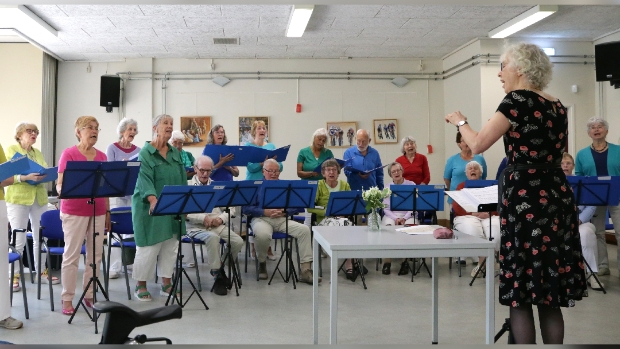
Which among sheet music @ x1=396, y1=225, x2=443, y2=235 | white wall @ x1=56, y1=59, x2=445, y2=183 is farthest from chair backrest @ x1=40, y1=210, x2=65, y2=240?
white wall @ x1=56, y1=59, x2=445, y2=183

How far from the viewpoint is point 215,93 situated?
11117 mm

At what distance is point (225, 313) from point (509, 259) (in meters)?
2.82

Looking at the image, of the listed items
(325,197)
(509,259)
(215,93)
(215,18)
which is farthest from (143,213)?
(215,93)

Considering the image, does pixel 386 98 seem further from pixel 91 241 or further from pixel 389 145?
pixel 91 241

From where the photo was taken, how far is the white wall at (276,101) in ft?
36.2

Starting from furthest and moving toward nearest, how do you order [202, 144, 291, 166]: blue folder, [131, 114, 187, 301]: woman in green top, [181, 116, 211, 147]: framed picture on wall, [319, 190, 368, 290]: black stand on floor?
[181, 116, 211, 147]: framed picture on wall
[202, 144, 291, 166]: blue folder
[319, 190, 368, 290]: black stand on floor
[131, 114, 187, 301]: woman in green top

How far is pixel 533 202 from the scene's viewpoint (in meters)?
2.46

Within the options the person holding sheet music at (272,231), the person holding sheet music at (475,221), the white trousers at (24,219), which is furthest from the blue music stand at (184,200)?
the person holding sheet music at (475,221)

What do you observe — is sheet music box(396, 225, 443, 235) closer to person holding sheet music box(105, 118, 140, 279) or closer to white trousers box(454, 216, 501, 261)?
white trousers box(454, 216, 501, 261)

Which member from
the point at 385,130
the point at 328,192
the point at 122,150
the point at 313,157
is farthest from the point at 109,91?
the point at 328,192

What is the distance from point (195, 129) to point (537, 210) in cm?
917

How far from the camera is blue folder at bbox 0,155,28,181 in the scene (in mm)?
3488

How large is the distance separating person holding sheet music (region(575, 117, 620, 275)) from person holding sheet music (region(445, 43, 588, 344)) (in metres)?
4.04

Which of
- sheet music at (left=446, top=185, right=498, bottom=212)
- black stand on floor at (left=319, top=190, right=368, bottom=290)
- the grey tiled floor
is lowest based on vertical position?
the grey tiled floor
